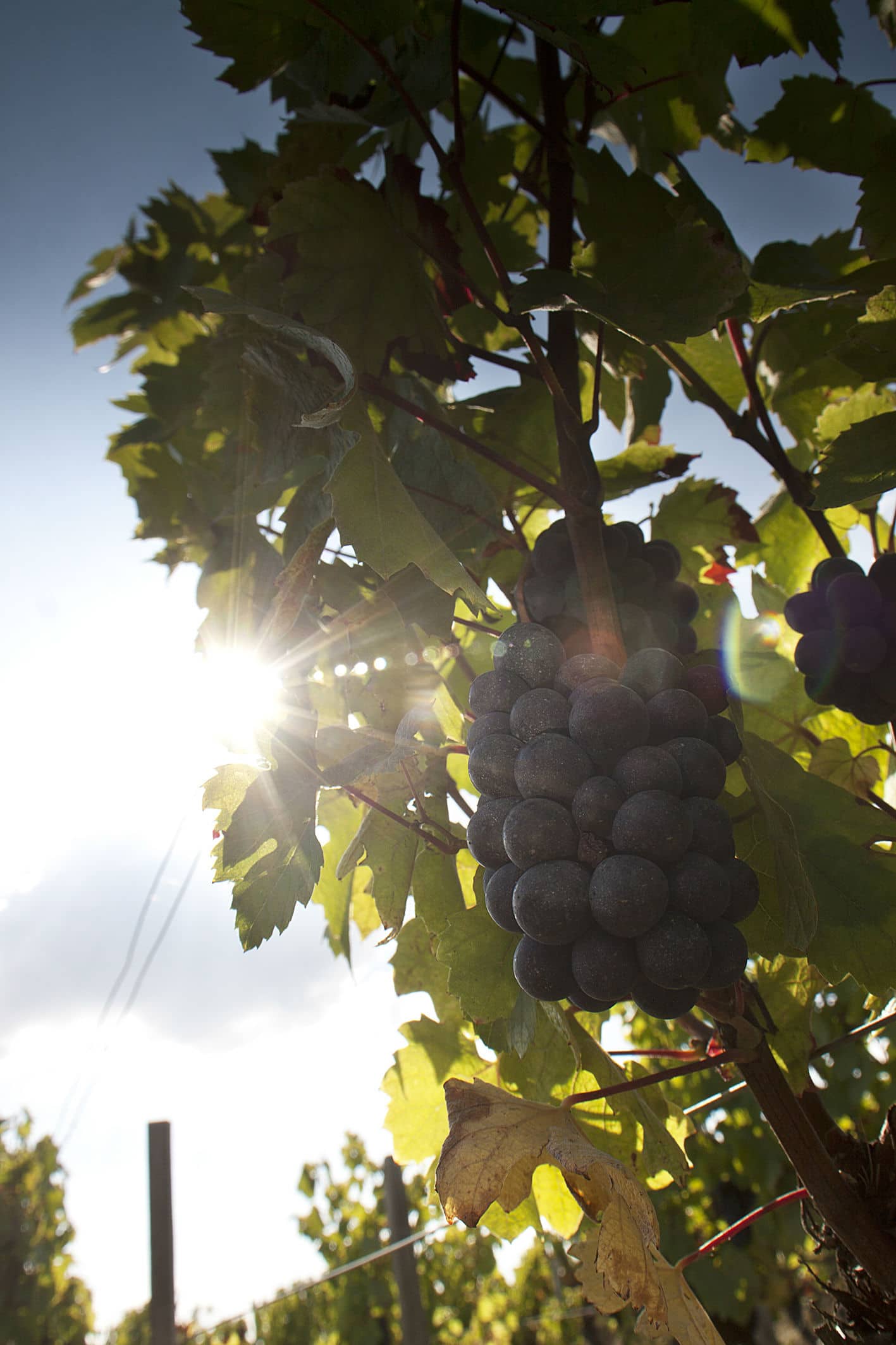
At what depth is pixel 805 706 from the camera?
1.45 m

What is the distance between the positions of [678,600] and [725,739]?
13.3 inches

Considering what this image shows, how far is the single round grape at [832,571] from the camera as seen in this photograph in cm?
117

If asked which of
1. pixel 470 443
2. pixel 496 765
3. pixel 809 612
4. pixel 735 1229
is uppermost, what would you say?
pixel 470 443

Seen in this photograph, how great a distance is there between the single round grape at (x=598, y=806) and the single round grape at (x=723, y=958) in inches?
5.2

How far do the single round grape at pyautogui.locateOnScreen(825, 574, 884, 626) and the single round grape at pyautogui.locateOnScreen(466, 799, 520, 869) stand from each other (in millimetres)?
603

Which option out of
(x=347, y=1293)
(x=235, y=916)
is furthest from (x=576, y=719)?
(x=347, y=1293)

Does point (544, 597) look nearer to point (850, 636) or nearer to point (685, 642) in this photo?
point (685, 642)

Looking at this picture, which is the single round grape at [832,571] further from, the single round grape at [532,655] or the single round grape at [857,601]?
the single round grape at [532,655]

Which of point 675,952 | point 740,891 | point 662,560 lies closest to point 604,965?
point 675,952

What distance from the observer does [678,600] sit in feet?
3.73

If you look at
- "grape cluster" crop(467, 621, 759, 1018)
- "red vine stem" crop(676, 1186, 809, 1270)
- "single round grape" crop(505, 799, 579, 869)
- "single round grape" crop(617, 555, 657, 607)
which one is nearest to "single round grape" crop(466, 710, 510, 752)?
"grape cluster" crop(467, 621, 759, 1018)

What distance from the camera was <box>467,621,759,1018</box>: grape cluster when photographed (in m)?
0.71

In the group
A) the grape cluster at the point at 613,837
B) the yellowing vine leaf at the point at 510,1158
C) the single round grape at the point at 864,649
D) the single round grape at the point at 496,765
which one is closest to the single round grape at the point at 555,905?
the grape cluster at the point at 613,837

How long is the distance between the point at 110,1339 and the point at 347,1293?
932 cm
